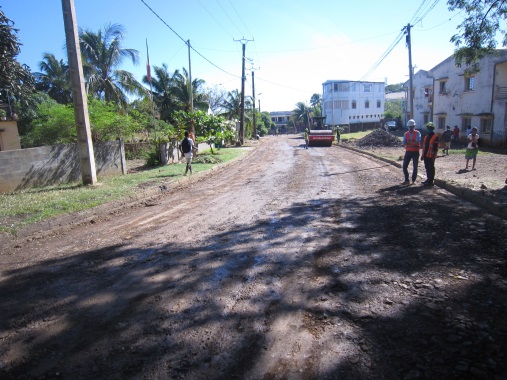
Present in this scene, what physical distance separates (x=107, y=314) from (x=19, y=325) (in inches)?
30.4

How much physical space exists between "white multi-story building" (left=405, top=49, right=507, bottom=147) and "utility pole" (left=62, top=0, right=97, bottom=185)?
688 inches

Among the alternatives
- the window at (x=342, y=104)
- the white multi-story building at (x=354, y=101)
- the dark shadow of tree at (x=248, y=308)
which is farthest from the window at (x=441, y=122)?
the dark shadow of tree at (x=248, y=308)

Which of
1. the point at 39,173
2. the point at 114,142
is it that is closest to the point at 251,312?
the point at 39,173

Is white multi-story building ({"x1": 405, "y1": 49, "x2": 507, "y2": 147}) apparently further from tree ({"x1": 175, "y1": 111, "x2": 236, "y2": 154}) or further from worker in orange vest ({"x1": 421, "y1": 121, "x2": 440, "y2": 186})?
tree ({"x1": 175, "y1": 111, "x2": 236, "y2": 154})

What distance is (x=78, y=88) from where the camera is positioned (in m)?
10.1

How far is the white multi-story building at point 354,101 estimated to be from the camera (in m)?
61.4

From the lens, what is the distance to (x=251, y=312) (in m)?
3.24

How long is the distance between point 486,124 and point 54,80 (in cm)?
3663

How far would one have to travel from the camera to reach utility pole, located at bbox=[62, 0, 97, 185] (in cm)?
978

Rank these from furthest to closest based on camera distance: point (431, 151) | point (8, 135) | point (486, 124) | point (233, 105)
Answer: point (233, 105)
point (486, 124)
point (8, 135)
point (431, 151)

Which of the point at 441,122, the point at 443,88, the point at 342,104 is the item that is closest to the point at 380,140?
the point at 441,122

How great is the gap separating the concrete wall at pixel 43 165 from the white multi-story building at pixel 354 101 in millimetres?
52297

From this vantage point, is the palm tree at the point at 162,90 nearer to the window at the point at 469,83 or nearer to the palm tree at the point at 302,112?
the window at the point at 469,83

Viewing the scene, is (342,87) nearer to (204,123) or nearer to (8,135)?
(204,123)
